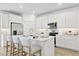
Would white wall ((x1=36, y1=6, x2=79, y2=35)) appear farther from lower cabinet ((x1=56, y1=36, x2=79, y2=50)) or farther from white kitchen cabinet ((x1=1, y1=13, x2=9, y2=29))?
white kitchen cabinet ((x1=1, y1=13, x2=9, y2=29))

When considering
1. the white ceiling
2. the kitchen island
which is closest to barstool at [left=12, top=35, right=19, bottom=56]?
the kitchen island

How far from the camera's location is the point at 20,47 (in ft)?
6.14

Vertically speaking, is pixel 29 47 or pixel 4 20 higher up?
pixel 4 20

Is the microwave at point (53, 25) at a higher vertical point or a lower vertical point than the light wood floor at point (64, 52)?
higher

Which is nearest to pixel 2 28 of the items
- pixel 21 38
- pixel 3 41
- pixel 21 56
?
pixel 3 41

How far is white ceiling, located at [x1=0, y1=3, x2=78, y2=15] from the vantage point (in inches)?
68.9

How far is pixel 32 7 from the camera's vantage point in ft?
5.94

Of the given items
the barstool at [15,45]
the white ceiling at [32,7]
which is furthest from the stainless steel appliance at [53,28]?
the barstool at [15,45]

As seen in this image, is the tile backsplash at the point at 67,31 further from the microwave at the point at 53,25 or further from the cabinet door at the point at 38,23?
the cabinet door at the point at 38,23

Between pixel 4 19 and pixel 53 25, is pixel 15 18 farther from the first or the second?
pixel 53 25

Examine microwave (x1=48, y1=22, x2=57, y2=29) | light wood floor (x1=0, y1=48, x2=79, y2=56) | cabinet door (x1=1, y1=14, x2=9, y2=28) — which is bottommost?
light wood floor (x1=0, y1=48, x2=79, y2=56)

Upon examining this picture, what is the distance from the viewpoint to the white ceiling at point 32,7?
1.75m

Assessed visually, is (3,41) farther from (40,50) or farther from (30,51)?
(40,50)

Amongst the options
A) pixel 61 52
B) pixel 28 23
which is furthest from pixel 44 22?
pixel 61 52
